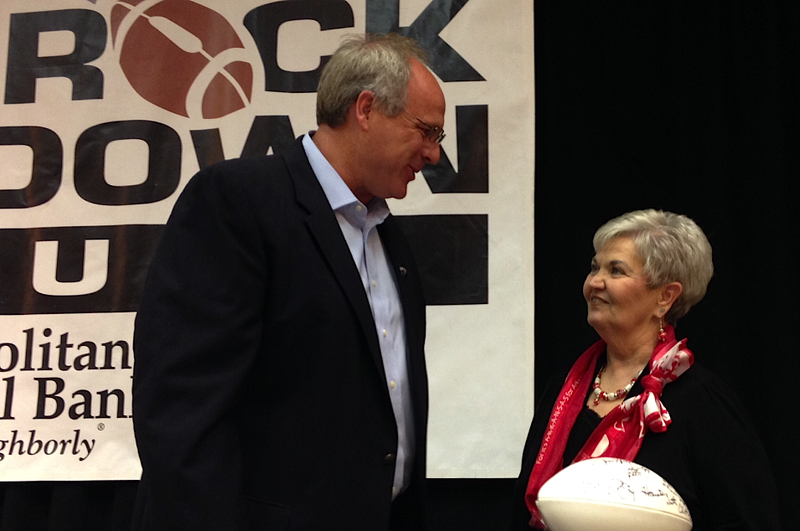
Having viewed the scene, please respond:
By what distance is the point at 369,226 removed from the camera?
1712 mm

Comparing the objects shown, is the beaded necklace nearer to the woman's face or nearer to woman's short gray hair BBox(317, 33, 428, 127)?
the woman's face

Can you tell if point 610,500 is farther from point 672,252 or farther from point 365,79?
point 365,79

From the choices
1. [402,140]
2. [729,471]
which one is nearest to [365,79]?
[402,140]

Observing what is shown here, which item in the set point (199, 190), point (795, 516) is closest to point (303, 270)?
point (199, 190)

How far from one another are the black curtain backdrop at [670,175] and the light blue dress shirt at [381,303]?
3.43 feet

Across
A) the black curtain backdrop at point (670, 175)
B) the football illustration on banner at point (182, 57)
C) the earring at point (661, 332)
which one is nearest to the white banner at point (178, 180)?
the football illustration on banner at point (182, 57)

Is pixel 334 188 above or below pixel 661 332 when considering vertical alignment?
above

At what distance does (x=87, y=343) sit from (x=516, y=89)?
1680mm

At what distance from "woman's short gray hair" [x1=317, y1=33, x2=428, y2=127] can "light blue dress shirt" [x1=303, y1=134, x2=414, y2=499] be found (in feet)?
A: 0.29

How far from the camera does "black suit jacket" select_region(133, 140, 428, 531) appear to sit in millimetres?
1319

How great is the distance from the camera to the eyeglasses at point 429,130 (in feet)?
5.53

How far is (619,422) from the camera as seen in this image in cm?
188

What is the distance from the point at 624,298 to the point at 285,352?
954 millimetres

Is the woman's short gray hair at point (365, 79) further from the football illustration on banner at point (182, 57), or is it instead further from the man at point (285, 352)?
the football illustration on banner at point (182, 57)
